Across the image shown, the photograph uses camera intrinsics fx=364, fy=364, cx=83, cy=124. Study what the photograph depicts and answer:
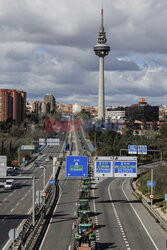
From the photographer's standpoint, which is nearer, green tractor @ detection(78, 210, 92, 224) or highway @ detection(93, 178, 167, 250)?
highway @ detection(93, 178, 167, 250)

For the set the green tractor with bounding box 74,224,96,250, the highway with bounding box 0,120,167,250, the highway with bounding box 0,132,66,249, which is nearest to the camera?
the green tractor with bounding box 74,224,96,250

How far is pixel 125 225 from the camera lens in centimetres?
3625

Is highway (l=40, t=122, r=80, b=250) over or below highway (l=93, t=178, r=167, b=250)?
over

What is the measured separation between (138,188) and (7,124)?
114 m

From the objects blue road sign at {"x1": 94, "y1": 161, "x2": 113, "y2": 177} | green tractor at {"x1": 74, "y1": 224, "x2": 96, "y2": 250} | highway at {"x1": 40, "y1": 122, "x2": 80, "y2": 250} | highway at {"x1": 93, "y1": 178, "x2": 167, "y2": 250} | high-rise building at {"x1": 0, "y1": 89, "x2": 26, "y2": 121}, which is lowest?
highway at {"x1": 93, "y1": 178, "x2": 167, "y2": 250}

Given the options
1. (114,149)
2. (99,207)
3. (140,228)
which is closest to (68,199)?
(99,207)

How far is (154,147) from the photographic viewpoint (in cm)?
11150

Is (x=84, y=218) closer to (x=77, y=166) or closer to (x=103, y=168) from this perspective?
(x=77, y=166)

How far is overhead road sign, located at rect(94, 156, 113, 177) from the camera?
140 ft

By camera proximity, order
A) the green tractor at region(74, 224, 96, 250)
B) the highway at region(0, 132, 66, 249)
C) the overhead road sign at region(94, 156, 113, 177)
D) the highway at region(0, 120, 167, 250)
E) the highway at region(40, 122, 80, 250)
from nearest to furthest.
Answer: the green tractor at region(74, 224, 96, 250)
the highway at region(40, 122, 80, 250)
the highway at region(0, 120, 167, 250)
the highway at region(0, 132, 66, 249)
the overhead road sign at region(94, 156, 113, 177)

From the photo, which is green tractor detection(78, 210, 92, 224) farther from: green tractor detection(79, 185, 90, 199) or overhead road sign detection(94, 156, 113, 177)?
green tractor detection(79, 185, 90, 199)

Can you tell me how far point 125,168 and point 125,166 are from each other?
0.24 meters

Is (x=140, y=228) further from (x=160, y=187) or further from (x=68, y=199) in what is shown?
(x=160, y=187)

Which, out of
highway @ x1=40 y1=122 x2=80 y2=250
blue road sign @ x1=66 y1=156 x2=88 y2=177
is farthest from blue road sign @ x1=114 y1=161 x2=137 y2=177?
highway @ x1=40 y1=122 x2=80 y2=250
